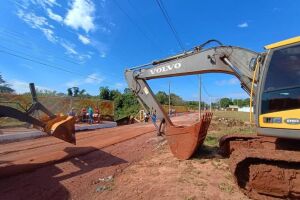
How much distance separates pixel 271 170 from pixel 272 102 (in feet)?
4.13

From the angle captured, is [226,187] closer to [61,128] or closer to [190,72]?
[190,72]

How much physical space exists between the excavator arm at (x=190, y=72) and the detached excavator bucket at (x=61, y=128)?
7.87 feet

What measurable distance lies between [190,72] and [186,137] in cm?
186

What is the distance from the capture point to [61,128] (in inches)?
323

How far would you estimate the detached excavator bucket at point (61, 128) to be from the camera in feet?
26.4

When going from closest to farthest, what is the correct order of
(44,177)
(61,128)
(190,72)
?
(44,177) < (190,72) < (61,128)

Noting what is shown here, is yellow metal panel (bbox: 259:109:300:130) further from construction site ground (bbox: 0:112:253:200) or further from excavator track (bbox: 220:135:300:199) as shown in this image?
construction site ground (bbox: 0:112:253:200)

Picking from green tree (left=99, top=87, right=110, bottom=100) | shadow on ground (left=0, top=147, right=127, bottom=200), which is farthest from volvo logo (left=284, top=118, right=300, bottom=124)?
green tree (left=99, top=87, right=110, bottom=100)

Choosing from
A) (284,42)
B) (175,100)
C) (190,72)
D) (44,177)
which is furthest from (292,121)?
(175,100)

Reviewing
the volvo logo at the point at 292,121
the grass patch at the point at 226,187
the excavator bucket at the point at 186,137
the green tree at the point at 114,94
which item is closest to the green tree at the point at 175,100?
the green tree at the point at 114,94

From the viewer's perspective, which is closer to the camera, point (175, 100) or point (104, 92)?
point (104, 92)

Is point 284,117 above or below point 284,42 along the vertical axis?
below

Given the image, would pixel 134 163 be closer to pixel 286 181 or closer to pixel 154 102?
pixel 154 102

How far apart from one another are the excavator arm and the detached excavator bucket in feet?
7.87
